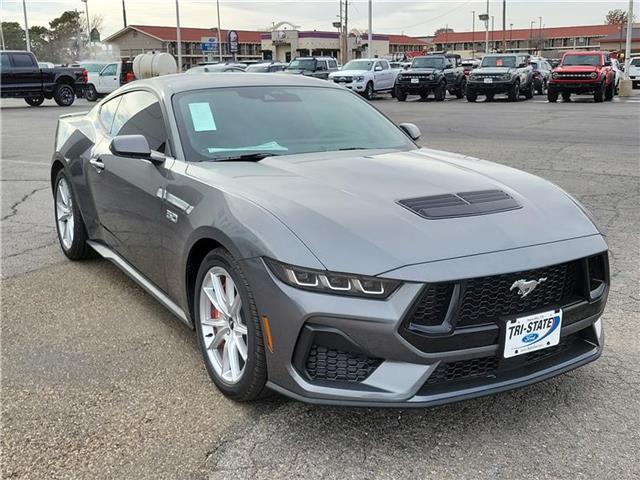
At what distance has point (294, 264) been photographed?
8.63 feet

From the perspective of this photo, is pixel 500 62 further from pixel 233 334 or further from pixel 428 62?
pixel 233 334

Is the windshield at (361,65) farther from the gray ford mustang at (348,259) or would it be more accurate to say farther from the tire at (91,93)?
the gray ford mustang at (348,259)

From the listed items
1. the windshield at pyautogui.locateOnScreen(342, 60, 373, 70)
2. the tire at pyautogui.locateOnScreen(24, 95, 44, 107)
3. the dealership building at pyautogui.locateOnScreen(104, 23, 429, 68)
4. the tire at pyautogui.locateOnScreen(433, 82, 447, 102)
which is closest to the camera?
the tire at pyautogui.locateOnScreen(433, 82, 447, 102)

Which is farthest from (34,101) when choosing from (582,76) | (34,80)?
(582,76)

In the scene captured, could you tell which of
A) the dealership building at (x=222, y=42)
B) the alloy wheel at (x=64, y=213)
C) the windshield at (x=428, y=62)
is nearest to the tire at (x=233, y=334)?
the alloy wheel at (x=64, y=213)

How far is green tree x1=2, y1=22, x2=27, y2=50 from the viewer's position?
101m

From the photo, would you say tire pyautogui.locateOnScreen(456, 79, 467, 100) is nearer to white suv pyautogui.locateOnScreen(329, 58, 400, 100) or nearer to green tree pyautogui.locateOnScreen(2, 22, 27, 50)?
white suv pyautogui.locateOnScreen(329, 58, 400, 100)

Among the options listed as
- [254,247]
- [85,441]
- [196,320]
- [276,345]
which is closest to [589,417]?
[276,345]

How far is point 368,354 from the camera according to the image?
257cm

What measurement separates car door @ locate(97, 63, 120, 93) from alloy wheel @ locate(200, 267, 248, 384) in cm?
2963

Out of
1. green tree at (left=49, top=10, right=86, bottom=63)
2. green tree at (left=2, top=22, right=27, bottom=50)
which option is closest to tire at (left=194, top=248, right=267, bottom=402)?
green tree at (left=49, top=10, right=86, bottom=63)

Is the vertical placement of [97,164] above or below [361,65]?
below

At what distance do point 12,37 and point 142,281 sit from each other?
111696 millimetres

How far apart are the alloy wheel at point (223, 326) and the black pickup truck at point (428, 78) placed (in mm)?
24970
